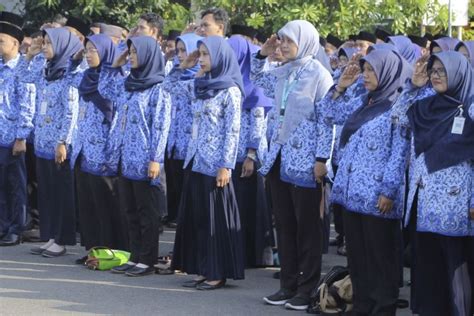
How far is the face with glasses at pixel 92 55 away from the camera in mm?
10695

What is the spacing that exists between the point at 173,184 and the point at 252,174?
2.68 m

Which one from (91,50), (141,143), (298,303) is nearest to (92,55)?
(91,50)

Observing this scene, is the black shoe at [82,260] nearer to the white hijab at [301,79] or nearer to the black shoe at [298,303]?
the black shoe at [298,303]

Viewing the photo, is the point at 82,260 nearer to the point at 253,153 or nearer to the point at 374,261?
the point at 253,153

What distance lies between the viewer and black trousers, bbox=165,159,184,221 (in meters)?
12.8

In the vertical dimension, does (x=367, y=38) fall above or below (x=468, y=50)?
above

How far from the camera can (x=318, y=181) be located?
8.73 m

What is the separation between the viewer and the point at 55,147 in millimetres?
11219

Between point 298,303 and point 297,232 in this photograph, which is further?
point 297,232

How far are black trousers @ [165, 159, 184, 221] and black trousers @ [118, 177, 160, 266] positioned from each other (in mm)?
2435

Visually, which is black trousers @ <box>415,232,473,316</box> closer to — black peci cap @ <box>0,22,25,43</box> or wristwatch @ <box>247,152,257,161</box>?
wristwatch @ <box>247,152,257,161</box>

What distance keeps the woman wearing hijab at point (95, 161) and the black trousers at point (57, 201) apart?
361mm

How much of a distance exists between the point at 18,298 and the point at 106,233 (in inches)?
70.0

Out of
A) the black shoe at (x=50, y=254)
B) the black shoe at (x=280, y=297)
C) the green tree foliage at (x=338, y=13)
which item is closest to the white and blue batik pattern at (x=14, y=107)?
the black shoe at (x=50, y=254)
